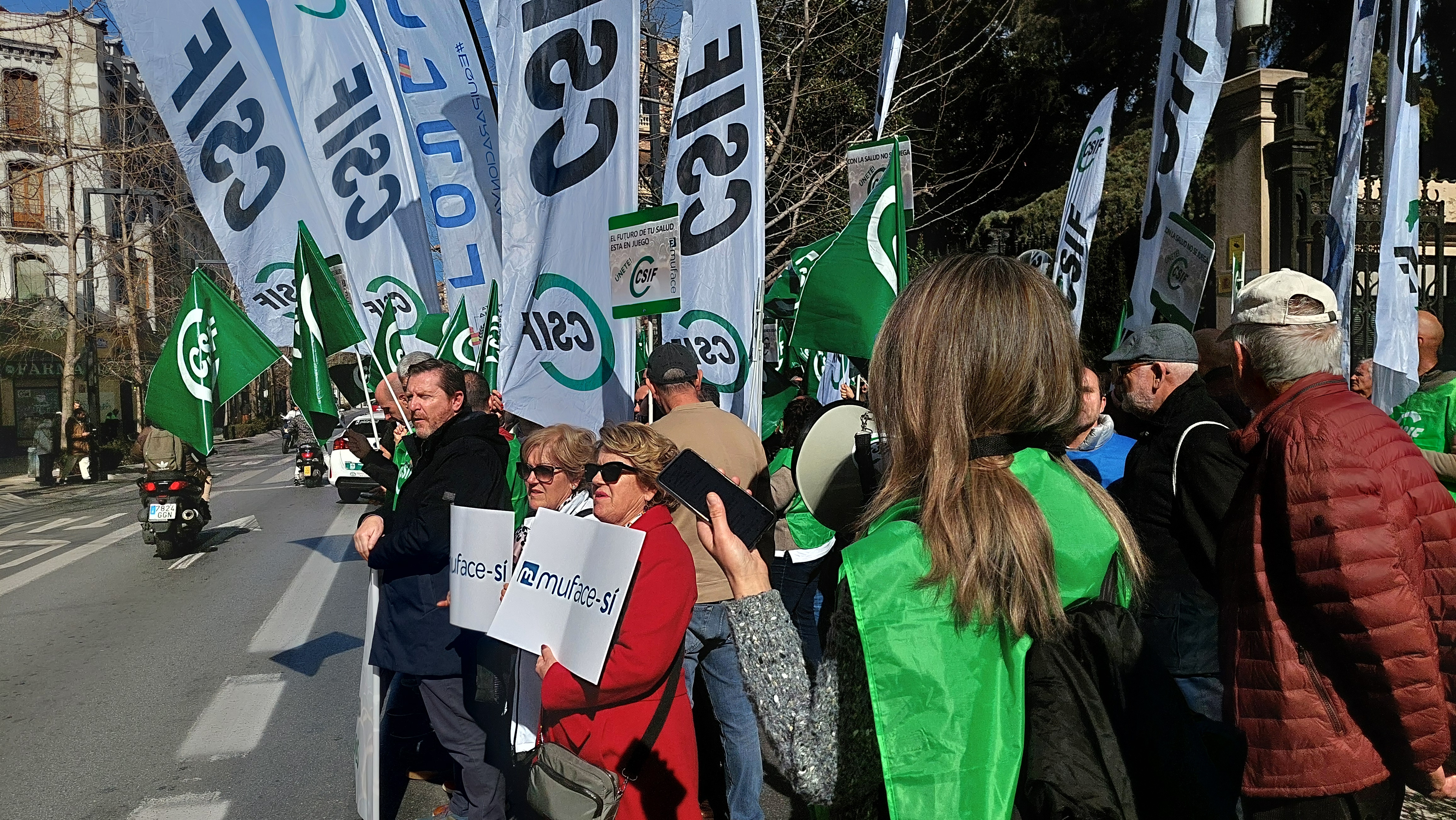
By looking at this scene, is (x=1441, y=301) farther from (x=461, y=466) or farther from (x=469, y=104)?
(x=461, y=466)

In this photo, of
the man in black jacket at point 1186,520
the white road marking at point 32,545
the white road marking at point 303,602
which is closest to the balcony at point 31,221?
the white road marking at point 32,545

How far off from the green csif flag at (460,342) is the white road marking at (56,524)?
11073 millimetres

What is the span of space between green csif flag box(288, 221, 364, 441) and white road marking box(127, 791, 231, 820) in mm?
1654

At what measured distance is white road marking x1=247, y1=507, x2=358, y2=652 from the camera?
7.86 meters

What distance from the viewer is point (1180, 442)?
115 inches

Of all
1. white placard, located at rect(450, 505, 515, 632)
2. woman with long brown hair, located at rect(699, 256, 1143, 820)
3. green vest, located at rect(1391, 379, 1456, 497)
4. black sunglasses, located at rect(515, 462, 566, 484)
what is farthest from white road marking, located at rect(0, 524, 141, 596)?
green vest, located at rect(1391, 379, 1456, 497)

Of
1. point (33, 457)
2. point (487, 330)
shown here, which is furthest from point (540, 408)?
point (33, 457)

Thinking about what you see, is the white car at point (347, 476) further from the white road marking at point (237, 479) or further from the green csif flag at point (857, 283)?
the green csif flag at point (857, 283)

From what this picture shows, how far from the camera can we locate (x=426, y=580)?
4.01m

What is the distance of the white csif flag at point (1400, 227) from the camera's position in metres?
4.91

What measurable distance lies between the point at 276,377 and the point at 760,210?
220 feet

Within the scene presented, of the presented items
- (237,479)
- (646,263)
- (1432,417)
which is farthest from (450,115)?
(237,479)

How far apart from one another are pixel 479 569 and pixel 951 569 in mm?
2315

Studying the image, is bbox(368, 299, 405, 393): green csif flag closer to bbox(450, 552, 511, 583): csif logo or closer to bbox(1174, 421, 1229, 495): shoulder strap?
bbox(450, 552, 511, 583): csif logo
